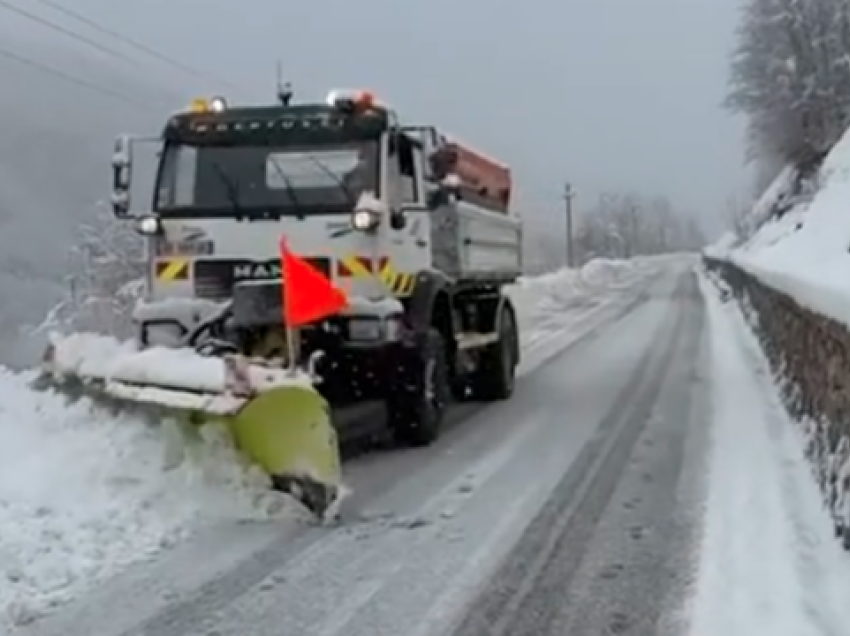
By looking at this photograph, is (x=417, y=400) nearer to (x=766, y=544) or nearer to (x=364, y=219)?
(x=364, y=219)

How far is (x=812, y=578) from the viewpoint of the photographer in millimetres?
6508

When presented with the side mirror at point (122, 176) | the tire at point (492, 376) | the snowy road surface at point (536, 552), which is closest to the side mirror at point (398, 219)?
the snowy road surface at point (536, 552)

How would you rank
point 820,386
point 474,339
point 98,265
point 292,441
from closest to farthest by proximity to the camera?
point 292,441 → point 820,386 → point 474,339 → point 98,265

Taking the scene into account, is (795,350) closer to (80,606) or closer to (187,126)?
(187,126)

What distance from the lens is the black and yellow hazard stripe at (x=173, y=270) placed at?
1087 cm

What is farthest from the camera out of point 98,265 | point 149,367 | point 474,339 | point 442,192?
point 98,265

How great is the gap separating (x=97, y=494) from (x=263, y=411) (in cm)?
103

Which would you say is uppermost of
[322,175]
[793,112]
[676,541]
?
[793,112]

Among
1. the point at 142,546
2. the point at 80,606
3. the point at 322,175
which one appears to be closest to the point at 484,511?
the point at 142,546

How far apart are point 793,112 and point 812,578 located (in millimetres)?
68441

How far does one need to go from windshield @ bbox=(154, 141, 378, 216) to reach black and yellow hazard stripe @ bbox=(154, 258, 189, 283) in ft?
1.23

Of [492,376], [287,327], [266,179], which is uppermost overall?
[266,179]

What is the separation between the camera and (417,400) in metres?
Answer: 11.2

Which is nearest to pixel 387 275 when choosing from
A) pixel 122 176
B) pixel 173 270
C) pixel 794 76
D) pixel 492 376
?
pixel 173 270
